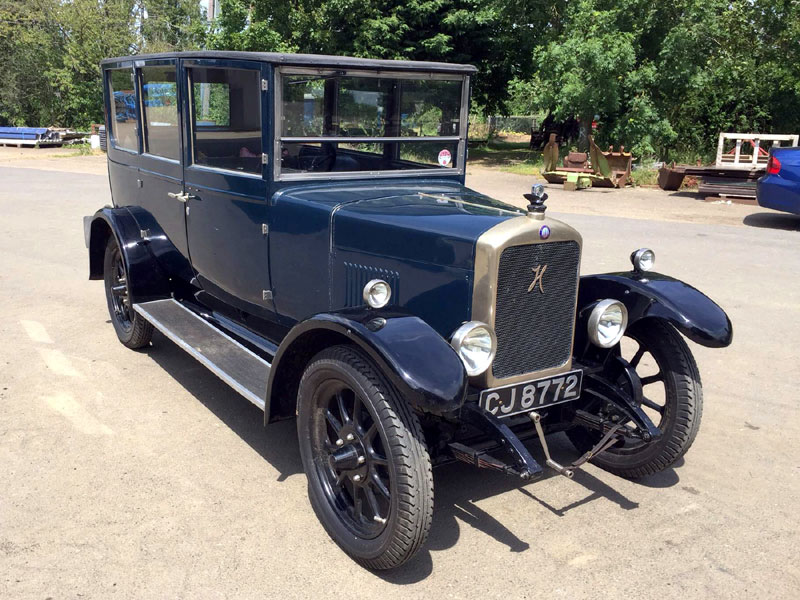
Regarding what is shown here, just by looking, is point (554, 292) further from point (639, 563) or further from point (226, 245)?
point (226, 245)

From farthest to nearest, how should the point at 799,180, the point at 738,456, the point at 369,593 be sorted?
1. the point at 799,180
2. the point at 738,456
3. the point at 369,593

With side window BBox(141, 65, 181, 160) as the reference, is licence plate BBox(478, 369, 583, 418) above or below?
below

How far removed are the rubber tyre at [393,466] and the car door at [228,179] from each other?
128 centimetres

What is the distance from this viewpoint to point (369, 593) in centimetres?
262

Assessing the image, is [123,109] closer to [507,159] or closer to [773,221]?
[773,221]

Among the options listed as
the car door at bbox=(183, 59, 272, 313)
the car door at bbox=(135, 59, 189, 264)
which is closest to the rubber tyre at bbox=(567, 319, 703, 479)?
the car door at bbox=(183, 59, 272, 313)

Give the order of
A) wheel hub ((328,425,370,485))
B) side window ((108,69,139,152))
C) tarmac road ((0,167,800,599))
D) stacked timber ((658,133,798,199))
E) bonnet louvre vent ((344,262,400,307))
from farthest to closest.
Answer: stacked timber ((658,133,798,199))
side window ((108,69,139,152))
bonnet louvre vent ((344,262,400,307))
wheel hub ((328,425,370,485))
tarmac road ((0,167,800,599))

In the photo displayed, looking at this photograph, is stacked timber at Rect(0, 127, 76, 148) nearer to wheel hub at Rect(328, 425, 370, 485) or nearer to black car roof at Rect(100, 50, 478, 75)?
black car roof at Rect(100, 50, 478, 75)

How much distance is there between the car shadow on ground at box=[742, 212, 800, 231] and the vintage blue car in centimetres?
742

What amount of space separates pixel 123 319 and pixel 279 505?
260 cm

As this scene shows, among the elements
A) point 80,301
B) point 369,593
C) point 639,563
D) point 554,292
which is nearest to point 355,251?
point 554,292

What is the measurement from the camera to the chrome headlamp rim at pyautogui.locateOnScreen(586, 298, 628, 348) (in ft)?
10.6

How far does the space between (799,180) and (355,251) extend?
28.8ft

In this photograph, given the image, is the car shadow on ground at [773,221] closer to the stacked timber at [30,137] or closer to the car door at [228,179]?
the car door at [228,179]
